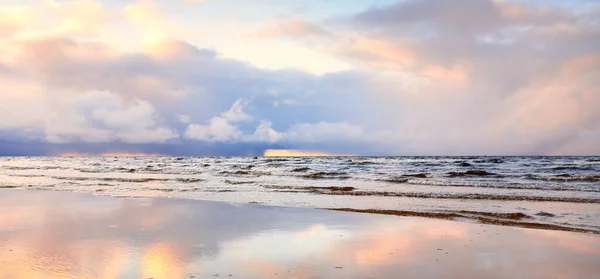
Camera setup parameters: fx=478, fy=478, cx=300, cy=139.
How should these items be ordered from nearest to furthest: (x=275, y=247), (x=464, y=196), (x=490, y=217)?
1. (x=275, y=247)
2. (x=490, y=217)
3. (x=464, y=196)

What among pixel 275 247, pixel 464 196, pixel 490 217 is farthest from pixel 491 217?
pixel 275 247

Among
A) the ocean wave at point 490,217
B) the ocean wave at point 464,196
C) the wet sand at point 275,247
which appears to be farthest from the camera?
the ocean wave at point 464,196

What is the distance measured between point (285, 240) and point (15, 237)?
4.89m

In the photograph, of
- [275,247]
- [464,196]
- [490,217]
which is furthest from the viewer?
[464,196]

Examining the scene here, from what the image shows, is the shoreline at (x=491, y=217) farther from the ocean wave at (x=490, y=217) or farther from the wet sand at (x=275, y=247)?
the wet sand at (x=275, y=247)

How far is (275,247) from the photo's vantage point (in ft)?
26.3

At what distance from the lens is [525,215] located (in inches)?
536

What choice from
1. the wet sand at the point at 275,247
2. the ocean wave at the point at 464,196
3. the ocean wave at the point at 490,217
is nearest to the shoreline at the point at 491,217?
the ocean wave at the point at 490,217

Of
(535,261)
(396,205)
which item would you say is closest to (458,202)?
(396,205)

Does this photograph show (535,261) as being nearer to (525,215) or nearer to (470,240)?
(470,240)

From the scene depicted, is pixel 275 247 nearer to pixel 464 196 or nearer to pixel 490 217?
pixel 490 217

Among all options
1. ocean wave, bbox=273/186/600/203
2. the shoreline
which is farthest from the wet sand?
ocean wave, bbox=273/186/600/203

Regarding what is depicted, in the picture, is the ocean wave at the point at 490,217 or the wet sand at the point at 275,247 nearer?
the wet sand at the point at 275,247

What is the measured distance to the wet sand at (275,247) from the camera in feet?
21.1
